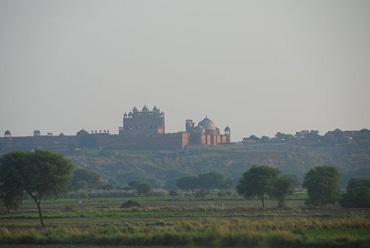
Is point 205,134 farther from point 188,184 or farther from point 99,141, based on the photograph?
point 188,184

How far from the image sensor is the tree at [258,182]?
154ft

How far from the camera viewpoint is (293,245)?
22.5 metres

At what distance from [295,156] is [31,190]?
84.4 m

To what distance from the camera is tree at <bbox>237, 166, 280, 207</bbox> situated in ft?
154

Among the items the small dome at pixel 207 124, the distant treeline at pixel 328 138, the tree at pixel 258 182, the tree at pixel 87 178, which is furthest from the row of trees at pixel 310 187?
the small dome at pixel 207 124

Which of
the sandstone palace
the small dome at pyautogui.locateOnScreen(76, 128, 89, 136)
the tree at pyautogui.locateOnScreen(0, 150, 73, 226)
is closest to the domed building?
the sandstone palace

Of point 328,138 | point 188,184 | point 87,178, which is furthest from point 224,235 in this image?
point 328,138

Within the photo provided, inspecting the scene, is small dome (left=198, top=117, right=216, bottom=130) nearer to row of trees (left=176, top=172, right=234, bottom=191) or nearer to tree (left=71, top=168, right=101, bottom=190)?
row of trees (left=176, top=172, right=234, bottom=191)

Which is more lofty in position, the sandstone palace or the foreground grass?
the sandstone palace

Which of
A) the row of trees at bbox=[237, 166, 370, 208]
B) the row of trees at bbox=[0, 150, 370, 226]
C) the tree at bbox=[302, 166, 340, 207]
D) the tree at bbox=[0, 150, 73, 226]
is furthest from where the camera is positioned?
the tree at bbox=[302, 166, 340, 207]

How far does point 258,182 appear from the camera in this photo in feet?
155

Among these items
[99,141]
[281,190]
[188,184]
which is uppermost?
[99,141]

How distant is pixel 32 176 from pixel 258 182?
67.3 ft

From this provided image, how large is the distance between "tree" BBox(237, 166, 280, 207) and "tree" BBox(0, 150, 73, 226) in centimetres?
1759
